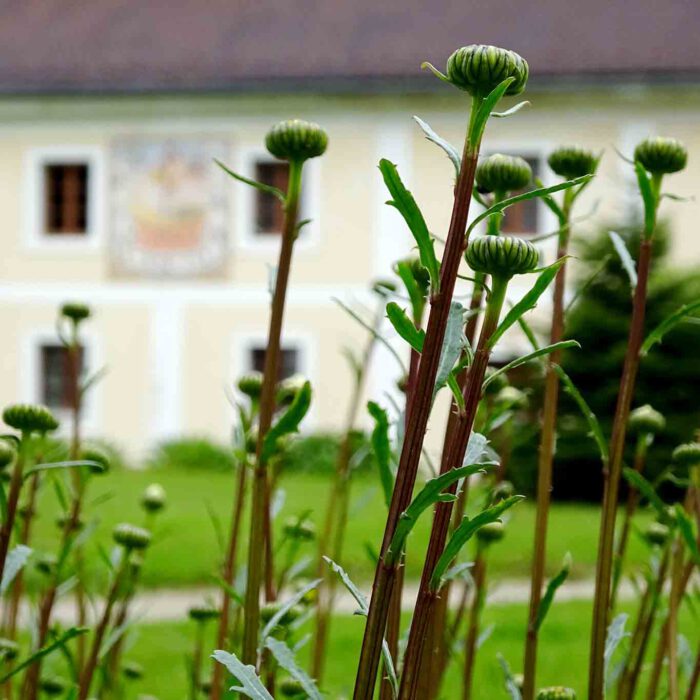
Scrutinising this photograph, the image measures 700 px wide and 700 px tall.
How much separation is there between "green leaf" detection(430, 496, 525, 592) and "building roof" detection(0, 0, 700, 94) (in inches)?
559

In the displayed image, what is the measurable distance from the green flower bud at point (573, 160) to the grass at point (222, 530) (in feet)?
13.8

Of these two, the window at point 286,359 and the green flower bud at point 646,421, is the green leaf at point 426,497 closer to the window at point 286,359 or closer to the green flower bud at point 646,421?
the green flower bud at point 646,421

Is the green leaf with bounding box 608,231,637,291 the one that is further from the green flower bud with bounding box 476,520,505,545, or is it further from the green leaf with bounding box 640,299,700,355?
the green flower bud with bounding box 476,520,505,545

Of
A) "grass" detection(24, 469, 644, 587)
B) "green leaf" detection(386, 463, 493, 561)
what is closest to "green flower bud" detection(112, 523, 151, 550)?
"green leaf" detection(386, 463, 493, 561)

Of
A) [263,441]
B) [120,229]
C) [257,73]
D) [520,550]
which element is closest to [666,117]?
[257,73]

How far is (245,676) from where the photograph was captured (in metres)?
0.90

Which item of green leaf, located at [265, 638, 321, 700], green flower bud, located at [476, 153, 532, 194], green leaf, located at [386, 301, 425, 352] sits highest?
green flower bud, located at [476, 153, 532, 194]

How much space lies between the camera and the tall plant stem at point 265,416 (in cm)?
122

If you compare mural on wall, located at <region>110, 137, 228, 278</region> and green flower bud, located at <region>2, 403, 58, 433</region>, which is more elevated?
mural on wall, located at <region>110, 137, 228, 278</region>

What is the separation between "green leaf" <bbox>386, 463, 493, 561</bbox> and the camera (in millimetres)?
841

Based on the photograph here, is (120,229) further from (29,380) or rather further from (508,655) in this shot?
(508,655)

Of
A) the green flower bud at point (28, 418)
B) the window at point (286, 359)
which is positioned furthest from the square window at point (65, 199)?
the green flower bud at point (28, 418)

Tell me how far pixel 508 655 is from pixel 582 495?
284 inches

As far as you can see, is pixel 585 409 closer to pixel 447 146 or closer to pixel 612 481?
pixel 612 481
